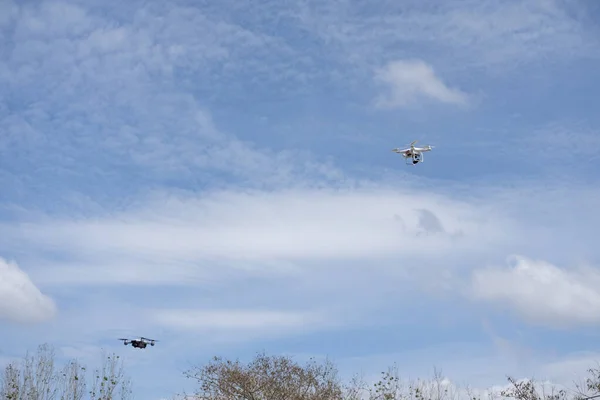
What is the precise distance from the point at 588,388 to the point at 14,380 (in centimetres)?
2773

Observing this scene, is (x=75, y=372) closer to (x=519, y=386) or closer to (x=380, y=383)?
(x=380, y=383)

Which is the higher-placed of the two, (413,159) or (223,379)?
(413,159)

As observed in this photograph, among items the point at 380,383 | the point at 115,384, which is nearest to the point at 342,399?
the point at 380,383

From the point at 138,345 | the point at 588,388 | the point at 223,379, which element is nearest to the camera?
the point at 588,388

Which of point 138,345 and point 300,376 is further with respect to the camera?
point 138,345

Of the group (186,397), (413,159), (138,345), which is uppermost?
(413,159)

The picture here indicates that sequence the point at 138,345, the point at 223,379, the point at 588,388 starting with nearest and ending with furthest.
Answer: the point at 588,388, the point at 223,379, the point at 138,345

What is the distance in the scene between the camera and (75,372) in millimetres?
41781

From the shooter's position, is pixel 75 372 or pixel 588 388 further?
pixel 75 372

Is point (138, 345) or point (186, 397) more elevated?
point (138, 345)

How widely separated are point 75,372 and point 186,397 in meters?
5.72

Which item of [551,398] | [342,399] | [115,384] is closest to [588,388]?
[551,398]

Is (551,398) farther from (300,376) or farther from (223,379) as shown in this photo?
(223,379)

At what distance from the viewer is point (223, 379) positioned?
4166cm
